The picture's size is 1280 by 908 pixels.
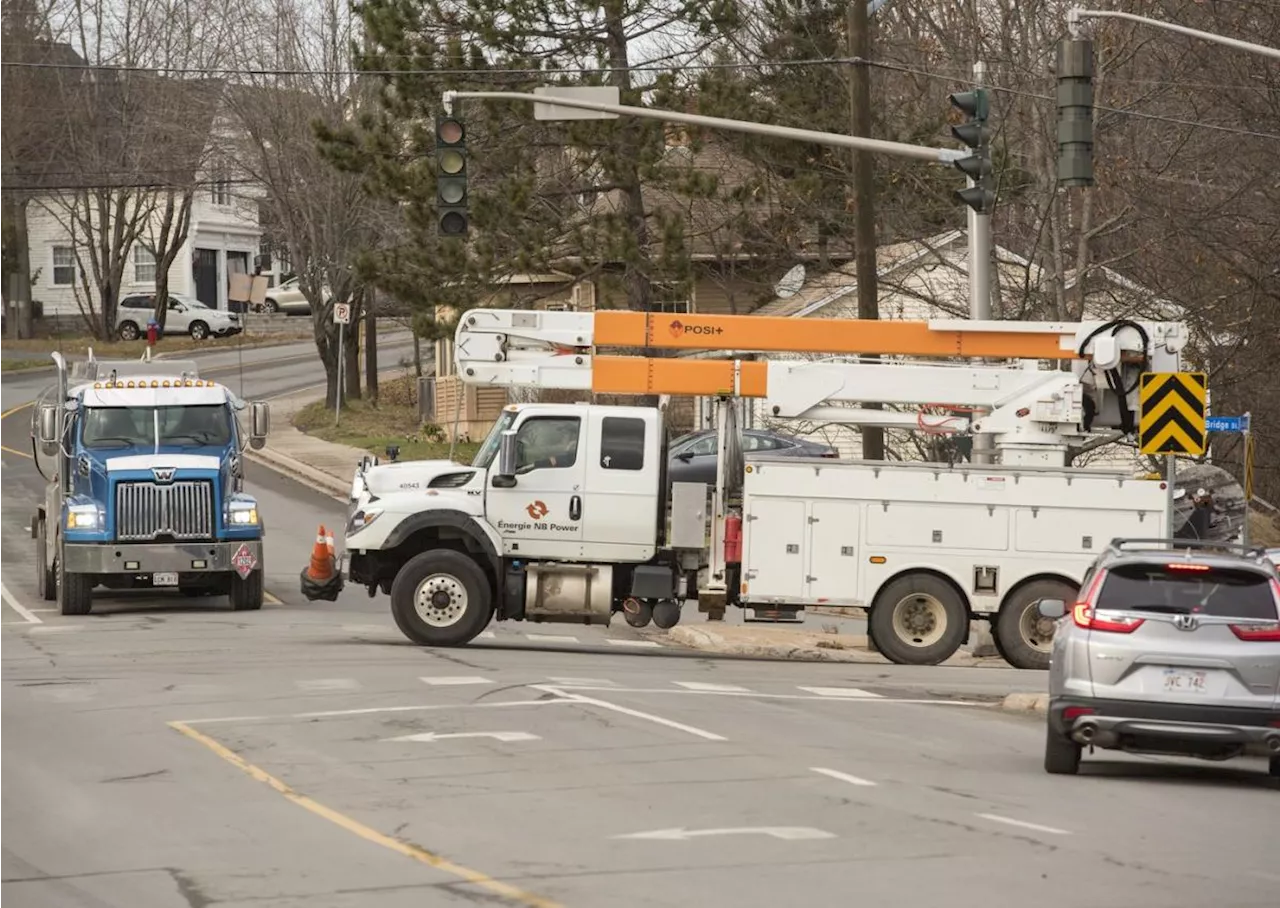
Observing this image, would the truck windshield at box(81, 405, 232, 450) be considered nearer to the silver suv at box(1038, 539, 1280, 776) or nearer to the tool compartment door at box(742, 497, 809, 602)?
the tool compartment door at box(742, 497, 809, 602)

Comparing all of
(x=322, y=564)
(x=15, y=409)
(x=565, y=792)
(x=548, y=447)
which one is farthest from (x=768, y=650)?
(x=15, y=409)

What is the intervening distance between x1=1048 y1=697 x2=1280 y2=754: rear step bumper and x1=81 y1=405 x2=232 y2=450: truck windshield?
15.7m

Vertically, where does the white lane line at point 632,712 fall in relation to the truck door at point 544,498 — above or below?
below

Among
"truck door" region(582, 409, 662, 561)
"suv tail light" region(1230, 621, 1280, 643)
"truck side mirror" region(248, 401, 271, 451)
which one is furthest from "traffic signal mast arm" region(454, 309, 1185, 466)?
"suv tail light" region(1230, 621, 1280, 643)

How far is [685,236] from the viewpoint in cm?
3566

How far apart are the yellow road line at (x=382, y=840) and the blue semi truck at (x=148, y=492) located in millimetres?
10627

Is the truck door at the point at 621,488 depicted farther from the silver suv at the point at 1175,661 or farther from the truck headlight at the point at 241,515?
the silver suv at the point at 1175,661

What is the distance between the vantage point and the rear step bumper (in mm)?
12516

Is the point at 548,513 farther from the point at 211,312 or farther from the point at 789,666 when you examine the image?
the point at 211,312

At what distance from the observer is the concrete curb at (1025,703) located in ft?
57.1

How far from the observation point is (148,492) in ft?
81.3

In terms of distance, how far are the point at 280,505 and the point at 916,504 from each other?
61.0 ft

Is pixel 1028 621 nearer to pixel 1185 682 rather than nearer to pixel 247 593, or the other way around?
pixel 1185 682

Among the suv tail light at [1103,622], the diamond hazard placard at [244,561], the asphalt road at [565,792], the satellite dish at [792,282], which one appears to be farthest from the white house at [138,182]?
the suv tail light at [1103,622]
